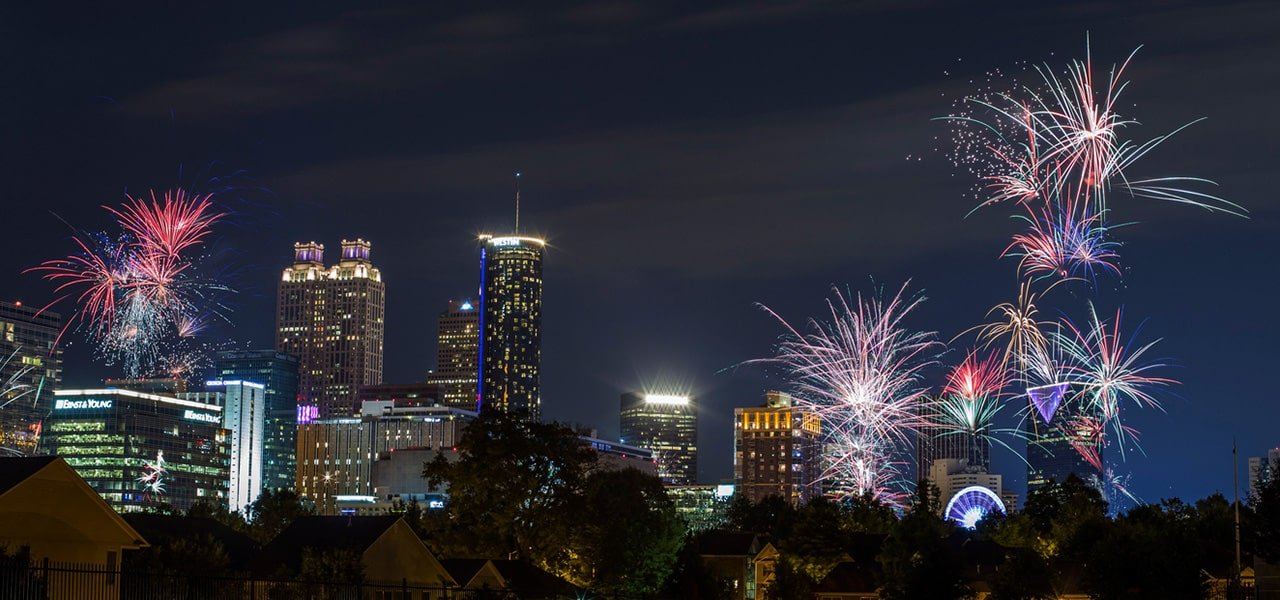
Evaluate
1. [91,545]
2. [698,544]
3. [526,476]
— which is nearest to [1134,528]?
[526,476]

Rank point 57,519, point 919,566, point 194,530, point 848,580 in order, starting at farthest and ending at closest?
point 848,580 < point 919,566 < point 194,530 < point 57,519

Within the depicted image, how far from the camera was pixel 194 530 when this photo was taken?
72.6 meters

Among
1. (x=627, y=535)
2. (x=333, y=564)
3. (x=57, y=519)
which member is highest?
(x=627, y=535)

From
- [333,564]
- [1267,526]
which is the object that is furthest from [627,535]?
[333,564]

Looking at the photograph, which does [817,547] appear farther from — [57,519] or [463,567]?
[57,519]

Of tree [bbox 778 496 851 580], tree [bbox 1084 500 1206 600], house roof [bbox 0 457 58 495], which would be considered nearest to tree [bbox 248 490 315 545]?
tree [bbox 778 496 851 580]

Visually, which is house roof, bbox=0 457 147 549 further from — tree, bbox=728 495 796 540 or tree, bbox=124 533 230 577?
tree, bbox=728 495 796 540

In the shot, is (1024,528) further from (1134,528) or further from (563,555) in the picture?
(563,555)

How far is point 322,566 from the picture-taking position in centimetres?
5869

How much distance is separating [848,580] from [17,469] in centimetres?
7185

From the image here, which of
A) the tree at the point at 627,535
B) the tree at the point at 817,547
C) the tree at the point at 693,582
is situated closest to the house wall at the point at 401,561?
the tree at the point at 627,535

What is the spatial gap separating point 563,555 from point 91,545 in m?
47.0

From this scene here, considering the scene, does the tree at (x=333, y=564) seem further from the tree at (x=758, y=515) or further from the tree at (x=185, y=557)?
the tree at (x=758, y=515)

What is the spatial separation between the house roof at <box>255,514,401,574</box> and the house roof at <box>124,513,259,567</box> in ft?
6.53
